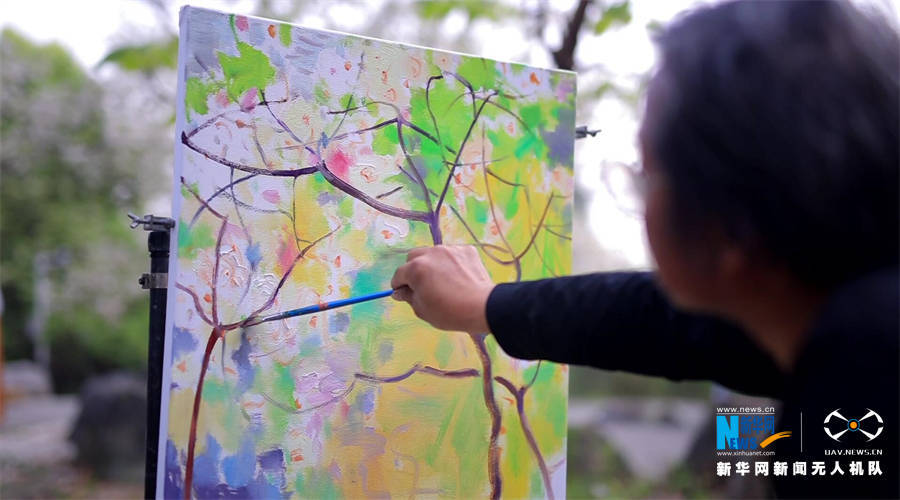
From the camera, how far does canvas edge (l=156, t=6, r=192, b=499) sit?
4.14 feet

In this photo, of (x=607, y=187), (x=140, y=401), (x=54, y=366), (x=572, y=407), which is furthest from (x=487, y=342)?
(x=54, y=366)

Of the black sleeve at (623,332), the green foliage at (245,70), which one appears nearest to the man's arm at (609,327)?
the black sleeve at (623,332)

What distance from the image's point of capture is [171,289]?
1272 mm

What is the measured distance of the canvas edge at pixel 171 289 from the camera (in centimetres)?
126

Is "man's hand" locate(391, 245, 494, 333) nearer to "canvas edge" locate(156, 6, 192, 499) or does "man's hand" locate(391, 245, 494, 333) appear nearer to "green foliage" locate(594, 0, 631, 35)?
"canvas edge" locate(156, 6, 192, 499)

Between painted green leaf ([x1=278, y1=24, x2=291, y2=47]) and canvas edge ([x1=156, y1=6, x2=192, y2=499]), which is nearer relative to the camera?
canvas edge ([x1=156, y1=6, x2=192, y2=499])

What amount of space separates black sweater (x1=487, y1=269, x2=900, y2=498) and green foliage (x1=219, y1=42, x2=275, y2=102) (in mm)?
585

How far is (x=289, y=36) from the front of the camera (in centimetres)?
138

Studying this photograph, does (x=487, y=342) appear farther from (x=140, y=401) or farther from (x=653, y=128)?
(x=140, y=401)

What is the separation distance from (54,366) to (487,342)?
890 cm

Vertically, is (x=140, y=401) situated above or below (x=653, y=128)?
below

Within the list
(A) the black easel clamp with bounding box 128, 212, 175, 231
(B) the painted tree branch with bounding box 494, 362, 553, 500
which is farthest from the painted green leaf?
(B) the painted tree branch with bounding box 494, 362, 553, 500

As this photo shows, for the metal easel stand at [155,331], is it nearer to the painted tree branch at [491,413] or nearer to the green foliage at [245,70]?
the green foliage at [245,70]

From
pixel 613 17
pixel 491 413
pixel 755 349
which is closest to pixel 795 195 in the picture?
pixel 755 349
